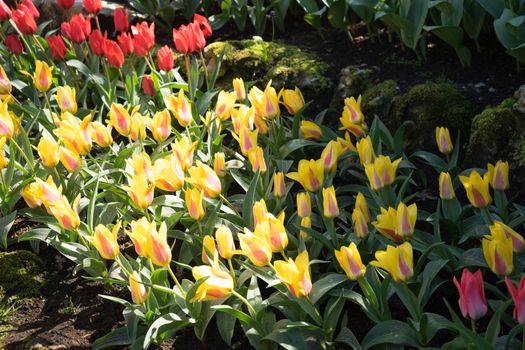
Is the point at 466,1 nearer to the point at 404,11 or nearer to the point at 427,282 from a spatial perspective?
→ the point at 404,11

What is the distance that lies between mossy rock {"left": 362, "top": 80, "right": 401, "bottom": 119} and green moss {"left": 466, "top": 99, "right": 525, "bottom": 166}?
550mm

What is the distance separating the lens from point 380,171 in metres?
2.70

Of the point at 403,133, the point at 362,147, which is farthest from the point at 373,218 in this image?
the point at 403,133

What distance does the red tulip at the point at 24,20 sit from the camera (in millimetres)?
4121

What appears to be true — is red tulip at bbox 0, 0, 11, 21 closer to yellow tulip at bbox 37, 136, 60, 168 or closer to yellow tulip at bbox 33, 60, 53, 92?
yellow tulip at bbox 33, 60, 53, 92

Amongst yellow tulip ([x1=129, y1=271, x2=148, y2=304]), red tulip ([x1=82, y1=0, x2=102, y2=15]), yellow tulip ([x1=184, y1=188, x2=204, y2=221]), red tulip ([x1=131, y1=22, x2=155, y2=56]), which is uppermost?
red tulip ([x1=82, y1=0, x2=102, y2=15])

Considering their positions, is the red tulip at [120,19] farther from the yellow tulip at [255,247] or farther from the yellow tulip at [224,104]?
the yellow tulip at [255,247]

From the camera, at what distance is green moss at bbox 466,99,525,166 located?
3078mm

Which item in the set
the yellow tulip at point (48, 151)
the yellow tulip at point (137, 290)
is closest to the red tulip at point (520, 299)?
the yellow tulip at point (137, 290)

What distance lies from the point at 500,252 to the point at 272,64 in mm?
2438

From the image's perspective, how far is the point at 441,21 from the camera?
12.6ft

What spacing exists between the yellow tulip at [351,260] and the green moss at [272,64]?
190cm

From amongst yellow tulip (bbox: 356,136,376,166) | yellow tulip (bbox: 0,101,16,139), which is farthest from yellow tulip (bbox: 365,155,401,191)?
yellow tulip (bbox: 0,101,16,139)

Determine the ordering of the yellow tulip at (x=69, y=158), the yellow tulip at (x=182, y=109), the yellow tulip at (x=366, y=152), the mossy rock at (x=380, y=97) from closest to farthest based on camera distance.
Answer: the yellow tulip at (x=366, y=152), the yellow tulip at (x=69, y=158), the yellow tulip at (x=182, y=109), the mossy rock at (x=380, y=97)
